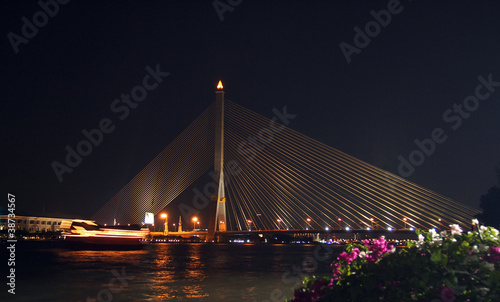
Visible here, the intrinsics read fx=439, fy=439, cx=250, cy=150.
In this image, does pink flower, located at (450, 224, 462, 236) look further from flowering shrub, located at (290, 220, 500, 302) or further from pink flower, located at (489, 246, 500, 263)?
pink flower, located at (489, 246, 500, 263)

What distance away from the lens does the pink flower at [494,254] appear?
10.2ft

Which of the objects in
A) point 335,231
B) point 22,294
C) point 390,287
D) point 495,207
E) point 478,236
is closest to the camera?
point 390,287

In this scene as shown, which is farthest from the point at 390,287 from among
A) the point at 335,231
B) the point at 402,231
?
the point at 335,231

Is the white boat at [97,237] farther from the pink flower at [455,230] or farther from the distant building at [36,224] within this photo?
the pink flower at [455,230]

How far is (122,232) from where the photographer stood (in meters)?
64.2

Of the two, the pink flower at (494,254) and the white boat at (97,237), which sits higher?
the pink flower at (494,254)

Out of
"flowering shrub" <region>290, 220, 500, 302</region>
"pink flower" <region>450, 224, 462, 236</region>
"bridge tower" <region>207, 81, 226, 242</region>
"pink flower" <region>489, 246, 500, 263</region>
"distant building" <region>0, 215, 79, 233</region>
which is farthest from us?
"distant building" <region>0, 215, 79, 233</region>

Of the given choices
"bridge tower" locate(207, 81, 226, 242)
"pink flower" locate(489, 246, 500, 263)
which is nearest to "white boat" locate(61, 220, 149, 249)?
"bridge tower" locate(207, 81, 226, 242)

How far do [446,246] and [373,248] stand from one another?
53 cm

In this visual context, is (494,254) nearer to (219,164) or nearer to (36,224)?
(219,164)

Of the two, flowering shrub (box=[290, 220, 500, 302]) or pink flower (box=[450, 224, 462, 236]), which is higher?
pink flower (box=[450, 224, 462, 236])

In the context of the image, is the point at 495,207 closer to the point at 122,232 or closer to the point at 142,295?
the point at 142,295

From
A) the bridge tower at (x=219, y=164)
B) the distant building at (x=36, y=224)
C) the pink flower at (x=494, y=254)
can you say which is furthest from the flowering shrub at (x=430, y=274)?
the distant building at (x=36, y=224)

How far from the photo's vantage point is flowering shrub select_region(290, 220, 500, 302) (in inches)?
118
